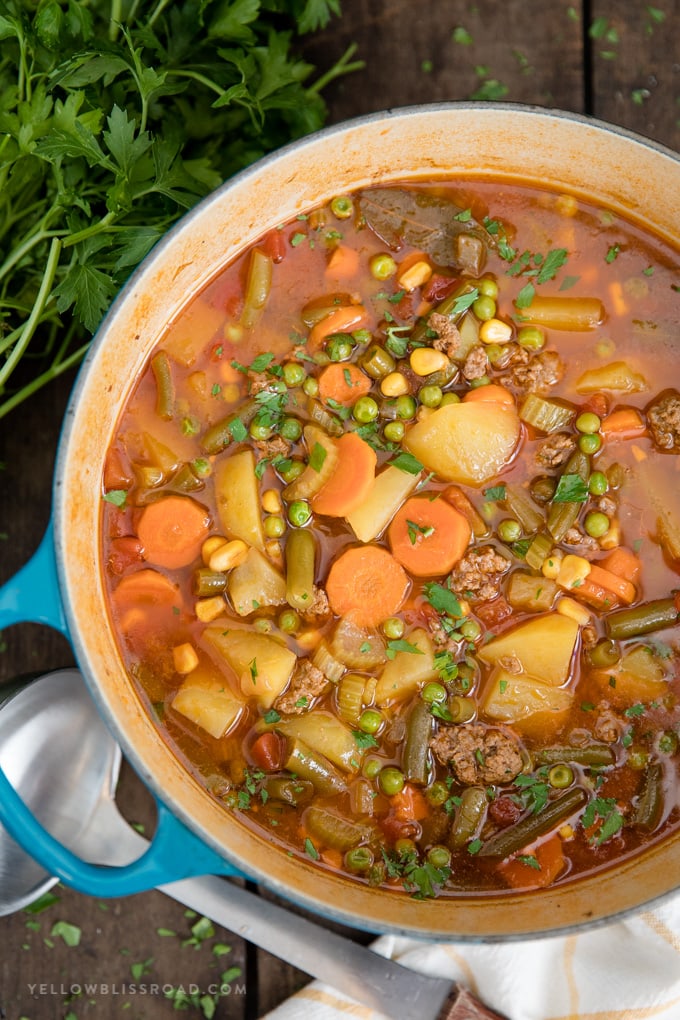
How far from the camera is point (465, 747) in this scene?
321 cm

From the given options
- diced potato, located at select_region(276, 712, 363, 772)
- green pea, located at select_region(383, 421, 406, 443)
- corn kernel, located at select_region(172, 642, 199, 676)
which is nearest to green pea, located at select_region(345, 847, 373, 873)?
diced potato, located at select_region(276, 712, 363, 772)

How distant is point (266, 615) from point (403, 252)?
144 centimetres

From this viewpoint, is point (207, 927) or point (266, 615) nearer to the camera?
point (266, 615)

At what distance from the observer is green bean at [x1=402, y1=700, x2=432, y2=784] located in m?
3.23

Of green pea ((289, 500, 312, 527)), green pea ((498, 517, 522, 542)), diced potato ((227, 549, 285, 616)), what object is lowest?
diced potato ((227, 549, 285, 616))

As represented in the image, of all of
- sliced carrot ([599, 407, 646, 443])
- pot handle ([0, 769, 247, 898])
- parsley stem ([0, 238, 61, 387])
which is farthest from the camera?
sliced carrot ([599, 407, 646, 443])

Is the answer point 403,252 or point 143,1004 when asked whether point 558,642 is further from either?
point 143,1004

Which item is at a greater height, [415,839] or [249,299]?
[249,299]

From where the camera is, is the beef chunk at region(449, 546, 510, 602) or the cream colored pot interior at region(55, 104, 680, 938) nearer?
the cream colored pot interior at region(55, 104, 680, 938)

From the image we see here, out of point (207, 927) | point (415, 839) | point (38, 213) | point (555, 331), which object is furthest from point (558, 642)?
→ point (38, 213)

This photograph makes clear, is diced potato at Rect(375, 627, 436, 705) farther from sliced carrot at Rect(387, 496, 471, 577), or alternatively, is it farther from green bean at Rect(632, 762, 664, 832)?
green bean at Rect(632, 762, 664, 832)

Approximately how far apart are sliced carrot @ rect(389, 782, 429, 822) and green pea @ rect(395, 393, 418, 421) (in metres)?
1.33

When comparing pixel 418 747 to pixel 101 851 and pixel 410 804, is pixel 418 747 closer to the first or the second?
pixel 410 804

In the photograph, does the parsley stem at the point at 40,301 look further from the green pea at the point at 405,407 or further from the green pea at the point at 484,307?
the green pea at the point at 484,307
